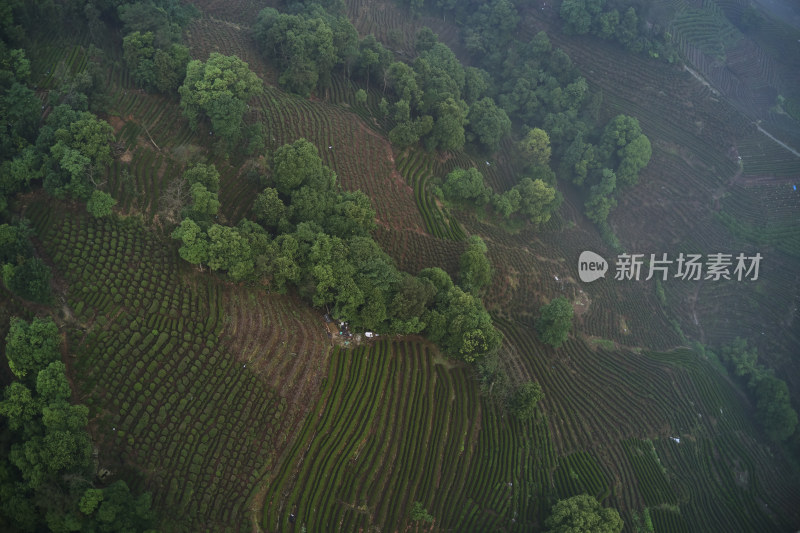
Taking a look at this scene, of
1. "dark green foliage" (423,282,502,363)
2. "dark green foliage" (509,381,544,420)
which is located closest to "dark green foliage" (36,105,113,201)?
"dark green foliage" (423,282,502,363)

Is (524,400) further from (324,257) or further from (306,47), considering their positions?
(306,47)

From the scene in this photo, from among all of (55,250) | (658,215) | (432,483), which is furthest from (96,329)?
(658,215)

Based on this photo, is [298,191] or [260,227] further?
[298,191]

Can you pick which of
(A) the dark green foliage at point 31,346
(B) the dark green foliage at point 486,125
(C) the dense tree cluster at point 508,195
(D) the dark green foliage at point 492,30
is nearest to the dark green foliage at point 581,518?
(C) the dense tree cluster at point 508,195

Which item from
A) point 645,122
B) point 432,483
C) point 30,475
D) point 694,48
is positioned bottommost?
point 432,483

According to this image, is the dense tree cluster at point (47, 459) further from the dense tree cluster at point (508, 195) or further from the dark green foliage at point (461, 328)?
the dense tree cluster at point (508, 195)

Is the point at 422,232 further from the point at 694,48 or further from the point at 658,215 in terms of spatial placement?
the point at 694,48

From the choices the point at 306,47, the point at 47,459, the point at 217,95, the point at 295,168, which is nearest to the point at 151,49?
the point at 217,95
